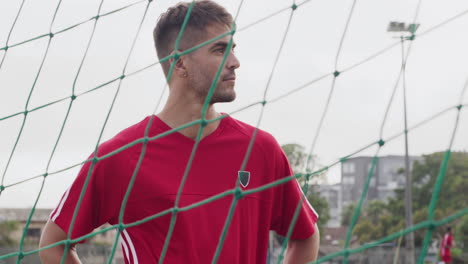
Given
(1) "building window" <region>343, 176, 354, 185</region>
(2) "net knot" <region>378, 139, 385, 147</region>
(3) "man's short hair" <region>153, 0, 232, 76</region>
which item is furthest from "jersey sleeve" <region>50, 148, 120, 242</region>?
(1) "building window" <region>343, 176, 354, 185</region>

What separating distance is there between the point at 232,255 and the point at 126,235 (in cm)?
32

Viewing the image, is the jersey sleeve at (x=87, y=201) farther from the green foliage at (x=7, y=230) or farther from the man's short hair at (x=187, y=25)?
the green foliage at (x=7, y=230)

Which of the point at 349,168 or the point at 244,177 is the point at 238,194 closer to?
the point at 244,177

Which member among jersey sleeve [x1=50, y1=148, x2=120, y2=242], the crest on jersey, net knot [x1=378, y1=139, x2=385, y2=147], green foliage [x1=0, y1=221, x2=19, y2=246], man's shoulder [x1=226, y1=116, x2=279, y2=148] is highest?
man's shoulder [x1=226, y1=116, x2=279, y2=148]

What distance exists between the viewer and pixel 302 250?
95.8 inches

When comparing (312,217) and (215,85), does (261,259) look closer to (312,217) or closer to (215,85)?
(312,217)

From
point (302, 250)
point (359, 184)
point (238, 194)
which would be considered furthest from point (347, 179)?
point (238, 194)

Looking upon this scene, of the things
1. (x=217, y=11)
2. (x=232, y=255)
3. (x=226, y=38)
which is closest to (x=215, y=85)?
(x=226, y=38)

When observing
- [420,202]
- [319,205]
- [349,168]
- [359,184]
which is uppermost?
[349,168]

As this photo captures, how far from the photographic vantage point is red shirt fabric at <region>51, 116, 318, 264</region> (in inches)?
87.4

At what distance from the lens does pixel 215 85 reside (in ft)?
7.34

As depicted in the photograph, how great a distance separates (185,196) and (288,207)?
14.0 inches

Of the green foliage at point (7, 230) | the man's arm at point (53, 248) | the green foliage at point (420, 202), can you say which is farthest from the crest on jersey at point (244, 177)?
the green foliage at point (7, 230)

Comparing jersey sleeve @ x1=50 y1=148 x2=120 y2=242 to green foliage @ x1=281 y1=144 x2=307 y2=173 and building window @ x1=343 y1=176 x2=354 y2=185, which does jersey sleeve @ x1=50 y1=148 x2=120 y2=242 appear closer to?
green foliage @ x1=281 y1=144 x2=307 y2=173
